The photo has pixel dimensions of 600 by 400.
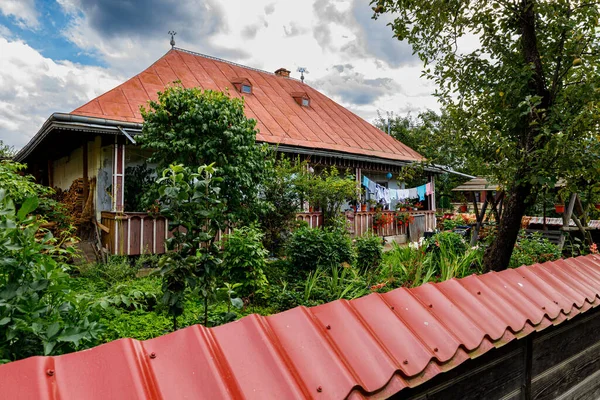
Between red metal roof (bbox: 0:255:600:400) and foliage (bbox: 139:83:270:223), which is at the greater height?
foliage (bbox: 139:83:270:223)

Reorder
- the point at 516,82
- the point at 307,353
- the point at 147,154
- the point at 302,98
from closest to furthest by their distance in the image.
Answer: the point at 307,353
the point at 516,82
the point at 147,154
the point at 302,98

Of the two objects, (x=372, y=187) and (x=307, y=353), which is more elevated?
(x=372, y=187)

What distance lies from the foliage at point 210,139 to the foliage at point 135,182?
2.10 m

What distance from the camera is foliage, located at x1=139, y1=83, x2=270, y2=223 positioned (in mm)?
6977

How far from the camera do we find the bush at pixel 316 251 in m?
5.58

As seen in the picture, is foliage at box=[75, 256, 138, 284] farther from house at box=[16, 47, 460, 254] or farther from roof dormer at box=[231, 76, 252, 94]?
roof dormer at box=[231, 76, 252, 94]

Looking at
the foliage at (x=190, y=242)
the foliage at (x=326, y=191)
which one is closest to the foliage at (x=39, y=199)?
the foliage at (x=326, y=191)

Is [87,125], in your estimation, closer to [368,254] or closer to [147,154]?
[147,154]

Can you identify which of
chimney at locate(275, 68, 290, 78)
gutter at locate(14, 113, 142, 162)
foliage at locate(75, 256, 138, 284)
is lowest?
foliage at locate(75, 256, 138, 284)

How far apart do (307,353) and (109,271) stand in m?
6.38

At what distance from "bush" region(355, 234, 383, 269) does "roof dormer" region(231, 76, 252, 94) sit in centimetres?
1059

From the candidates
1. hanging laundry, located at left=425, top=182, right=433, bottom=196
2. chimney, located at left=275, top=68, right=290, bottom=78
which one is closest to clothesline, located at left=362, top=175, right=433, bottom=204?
hanging laundry, located at left=425, top=182, right=433, bottom=196

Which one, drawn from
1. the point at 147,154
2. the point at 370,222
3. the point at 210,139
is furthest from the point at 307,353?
the point at 370,222

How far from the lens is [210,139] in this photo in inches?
278
